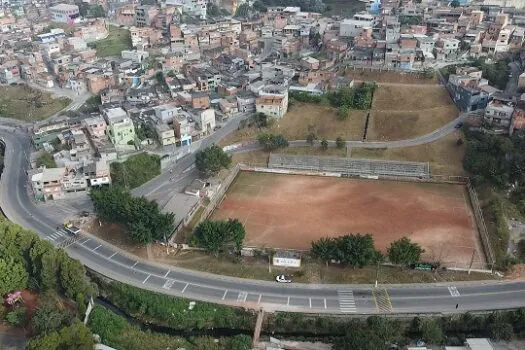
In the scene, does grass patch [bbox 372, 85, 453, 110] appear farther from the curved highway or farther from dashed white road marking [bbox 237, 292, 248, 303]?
dashed white road marking [bbox 237, 292, 248, 303]

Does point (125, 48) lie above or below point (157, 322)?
above

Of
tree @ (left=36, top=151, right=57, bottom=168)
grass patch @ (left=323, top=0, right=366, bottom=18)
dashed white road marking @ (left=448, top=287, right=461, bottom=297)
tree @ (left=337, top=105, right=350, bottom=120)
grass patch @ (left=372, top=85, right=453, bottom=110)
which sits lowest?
dashed white road marking @ (left=448, top=287, right=461, bottom=297)

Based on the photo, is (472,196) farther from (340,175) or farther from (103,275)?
(103,275)

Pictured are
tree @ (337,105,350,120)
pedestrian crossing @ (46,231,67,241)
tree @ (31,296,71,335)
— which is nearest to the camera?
tree @ (31,296,71,335)

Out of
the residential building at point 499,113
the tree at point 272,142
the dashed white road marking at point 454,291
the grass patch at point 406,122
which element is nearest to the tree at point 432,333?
the dashed white road marking at point 454,291

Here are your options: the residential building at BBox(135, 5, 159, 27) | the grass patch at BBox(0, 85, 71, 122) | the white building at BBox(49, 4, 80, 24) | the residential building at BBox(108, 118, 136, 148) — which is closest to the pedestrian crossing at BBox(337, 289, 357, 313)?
the residential building at BBox(108, 118, 136, 148)

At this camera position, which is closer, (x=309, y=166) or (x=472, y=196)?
(x=472, y=196)

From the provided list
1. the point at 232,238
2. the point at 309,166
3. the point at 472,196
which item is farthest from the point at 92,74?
the point at 472,196
